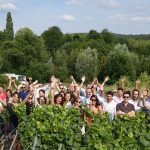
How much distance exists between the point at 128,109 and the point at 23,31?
8537 centimetres

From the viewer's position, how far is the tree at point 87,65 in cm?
8212

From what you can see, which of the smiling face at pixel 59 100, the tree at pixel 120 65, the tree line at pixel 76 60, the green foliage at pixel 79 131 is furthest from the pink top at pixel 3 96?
the tree at pixel 120 65

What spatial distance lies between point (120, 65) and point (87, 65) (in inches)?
223

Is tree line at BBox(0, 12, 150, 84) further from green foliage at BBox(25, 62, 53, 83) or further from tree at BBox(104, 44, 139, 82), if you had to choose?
green foliage at BBox(25, 62, 53, 83)

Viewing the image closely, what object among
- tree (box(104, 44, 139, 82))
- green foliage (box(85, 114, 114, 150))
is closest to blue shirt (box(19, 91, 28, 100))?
green foliage (box(85, 114, 114, 150))

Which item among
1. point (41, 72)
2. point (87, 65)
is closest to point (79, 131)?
point (41, 72)

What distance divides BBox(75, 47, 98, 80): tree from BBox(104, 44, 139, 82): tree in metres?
2.27

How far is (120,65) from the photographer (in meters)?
81.5

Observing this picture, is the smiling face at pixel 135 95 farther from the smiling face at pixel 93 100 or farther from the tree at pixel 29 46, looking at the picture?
the tree at pixel 29 46

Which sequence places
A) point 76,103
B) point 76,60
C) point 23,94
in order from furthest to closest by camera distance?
point 76,60 < point 23,94 < point 76,103

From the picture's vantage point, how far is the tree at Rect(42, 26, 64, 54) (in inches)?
4392

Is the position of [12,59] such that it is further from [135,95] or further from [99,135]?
[99,135]

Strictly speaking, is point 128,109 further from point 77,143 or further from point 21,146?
point 21,146

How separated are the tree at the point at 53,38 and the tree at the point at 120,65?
27.1 m
